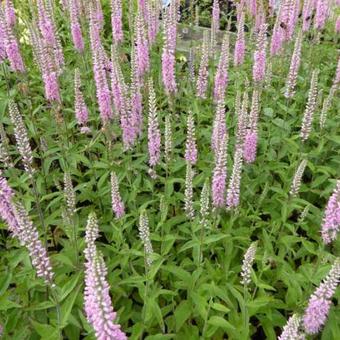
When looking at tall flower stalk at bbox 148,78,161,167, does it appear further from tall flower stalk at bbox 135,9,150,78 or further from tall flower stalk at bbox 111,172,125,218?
tall flower stalk at bbox 135,9,150,78

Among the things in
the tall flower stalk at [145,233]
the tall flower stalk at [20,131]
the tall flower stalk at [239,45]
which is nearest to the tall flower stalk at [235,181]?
the tall flower stalk at [145,233]

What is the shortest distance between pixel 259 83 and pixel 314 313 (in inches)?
135

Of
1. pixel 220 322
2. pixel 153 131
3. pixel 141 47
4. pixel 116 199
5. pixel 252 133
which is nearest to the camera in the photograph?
pixel 220 322

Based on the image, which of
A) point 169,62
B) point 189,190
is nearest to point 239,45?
point 169,62

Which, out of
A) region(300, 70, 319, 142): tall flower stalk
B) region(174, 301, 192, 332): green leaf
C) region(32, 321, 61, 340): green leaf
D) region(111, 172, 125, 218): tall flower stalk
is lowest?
region(174, 301, 192, 332): green leaf

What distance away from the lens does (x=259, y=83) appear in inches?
232

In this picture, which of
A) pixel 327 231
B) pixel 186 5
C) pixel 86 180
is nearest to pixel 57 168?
pixel 86 180

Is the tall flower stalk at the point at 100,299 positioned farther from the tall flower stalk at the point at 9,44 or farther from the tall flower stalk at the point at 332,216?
the tall flower stalk at the point at 9,44

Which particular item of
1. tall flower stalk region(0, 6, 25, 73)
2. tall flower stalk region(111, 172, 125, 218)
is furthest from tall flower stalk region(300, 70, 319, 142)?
tall flower stalk region(0, 6, 25, 73)

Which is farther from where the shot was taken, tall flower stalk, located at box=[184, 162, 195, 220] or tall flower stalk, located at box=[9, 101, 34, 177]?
tall flower stalk, located at box=[184, 162, 195, 220]

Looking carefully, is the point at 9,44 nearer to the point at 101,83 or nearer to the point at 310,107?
the point at 101,83

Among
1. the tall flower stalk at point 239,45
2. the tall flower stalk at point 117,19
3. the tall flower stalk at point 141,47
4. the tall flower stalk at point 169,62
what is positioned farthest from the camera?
the tall flower stalk at point 117,19

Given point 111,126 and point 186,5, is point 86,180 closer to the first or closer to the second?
point 111,126

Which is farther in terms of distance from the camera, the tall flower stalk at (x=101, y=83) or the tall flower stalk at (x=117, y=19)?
the tall flower stalk at (x=117, y=19)
